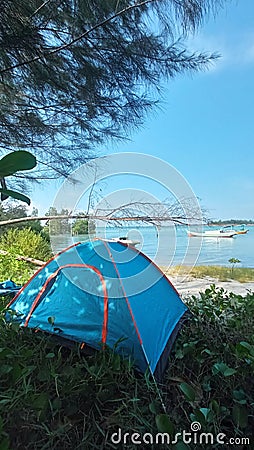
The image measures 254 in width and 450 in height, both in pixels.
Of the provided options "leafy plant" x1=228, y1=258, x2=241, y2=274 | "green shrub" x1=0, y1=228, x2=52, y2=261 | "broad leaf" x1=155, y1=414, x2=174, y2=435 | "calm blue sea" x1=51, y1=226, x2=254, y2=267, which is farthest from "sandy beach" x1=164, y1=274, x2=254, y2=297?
"green shrub" x1=0, y1=228, x2=52, y2=261

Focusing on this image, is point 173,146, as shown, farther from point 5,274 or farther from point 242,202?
point 5,274

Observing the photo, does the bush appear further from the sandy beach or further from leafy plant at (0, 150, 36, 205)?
leafy plant at (0, 150, 36, 205)

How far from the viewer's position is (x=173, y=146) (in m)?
2.27

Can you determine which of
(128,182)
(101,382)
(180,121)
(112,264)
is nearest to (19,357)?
(101,382)

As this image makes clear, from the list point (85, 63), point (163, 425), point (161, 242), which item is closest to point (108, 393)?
point (163, 425)

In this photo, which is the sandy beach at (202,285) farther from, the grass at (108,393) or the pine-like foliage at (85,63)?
the pine-like foliage at (85,63)

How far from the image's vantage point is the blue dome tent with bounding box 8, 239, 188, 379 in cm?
119

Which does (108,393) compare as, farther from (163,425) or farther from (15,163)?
(15,163)

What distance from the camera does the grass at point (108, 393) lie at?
853 mm

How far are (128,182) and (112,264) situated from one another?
48 cm

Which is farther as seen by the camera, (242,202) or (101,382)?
(242,202)

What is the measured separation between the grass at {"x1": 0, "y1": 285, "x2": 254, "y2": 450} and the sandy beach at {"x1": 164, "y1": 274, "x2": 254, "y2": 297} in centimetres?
112

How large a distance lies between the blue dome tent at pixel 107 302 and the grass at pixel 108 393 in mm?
67

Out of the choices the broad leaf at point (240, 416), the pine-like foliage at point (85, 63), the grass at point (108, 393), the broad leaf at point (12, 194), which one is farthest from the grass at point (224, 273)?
the broad leaf at point (12, 194)
